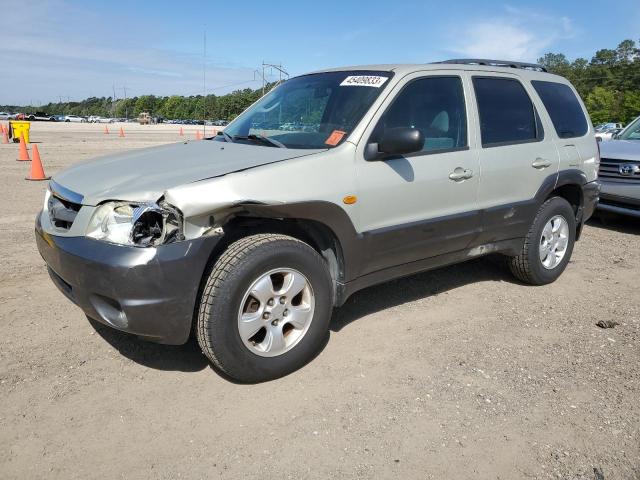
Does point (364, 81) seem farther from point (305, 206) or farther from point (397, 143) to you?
A: point (305, 206)

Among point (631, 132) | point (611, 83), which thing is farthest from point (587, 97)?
point (631, 132)

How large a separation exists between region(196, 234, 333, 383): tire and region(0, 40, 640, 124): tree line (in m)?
22.5

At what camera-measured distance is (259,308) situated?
2947 mm

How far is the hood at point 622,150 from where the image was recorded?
284 inches

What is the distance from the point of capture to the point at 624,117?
66.1 meters

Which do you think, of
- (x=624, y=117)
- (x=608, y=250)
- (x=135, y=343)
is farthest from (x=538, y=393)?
(x=624, y=117)

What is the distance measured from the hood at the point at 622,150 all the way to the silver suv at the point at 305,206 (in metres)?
3.20

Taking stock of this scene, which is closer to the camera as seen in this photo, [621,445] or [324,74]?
[621,445]

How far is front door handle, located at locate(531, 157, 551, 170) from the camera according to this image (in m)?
4.42

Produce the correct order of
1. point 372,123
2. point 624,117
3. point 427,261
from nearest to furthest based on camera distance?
point 372,123, point 427,261, point 624,117

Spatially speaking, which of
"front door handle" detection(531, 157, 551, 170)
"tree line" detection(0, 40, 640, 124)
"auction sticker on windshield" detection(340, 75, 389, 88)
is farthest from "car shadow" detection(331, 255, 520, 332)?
"tree line" detection(0, 40, 640, 124)

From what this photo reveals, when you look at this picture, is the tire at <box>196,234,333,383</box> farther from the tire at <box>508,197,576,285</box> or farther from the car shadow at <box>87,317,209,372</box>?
the tire at <box>508,197,576,285</box>

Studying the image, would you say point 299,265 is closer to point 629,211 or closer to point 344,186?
point 344,186

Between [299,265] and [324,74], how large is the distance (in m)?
1.84
